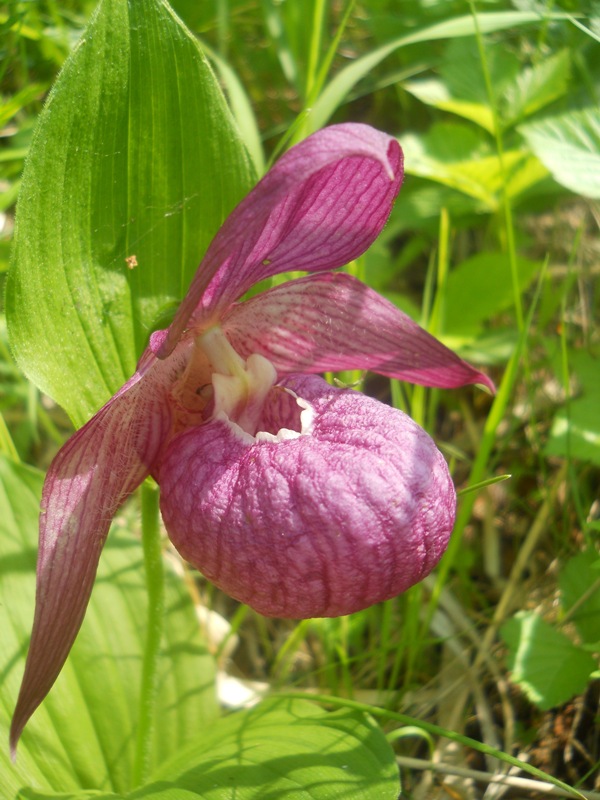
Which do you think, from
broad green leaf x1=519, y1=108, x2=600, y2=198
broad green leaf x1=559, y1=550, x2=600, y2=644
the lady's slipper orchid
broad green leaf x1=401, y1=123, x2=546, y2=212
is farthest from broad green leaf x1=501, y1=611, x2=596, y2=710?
broad green leaf x1=401, y1=123, x2=546, y2=212

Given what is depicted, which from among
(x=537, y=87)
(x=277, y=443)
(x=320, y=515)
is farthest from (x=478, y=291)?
(x=320, y=515)

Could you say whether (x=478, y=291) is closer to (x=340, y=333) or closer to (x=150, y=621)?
(x=340, y=333)

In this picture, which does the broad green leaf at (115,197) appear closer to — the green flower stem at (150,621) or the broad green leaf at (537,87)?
the green flower stem at (150,621)

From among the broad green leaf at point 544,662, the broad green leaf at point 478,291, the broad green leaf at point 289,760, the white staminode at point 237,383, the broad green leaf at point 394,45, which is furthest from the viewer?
the broad green leaf at point 478,291

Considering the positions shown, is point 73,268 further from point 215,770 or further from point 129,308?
point 215,770

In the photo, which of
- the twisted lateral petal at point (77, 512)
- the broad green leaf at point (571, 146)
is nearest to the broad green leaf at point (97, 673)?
the twisted lateral petal at point (77, 512)
